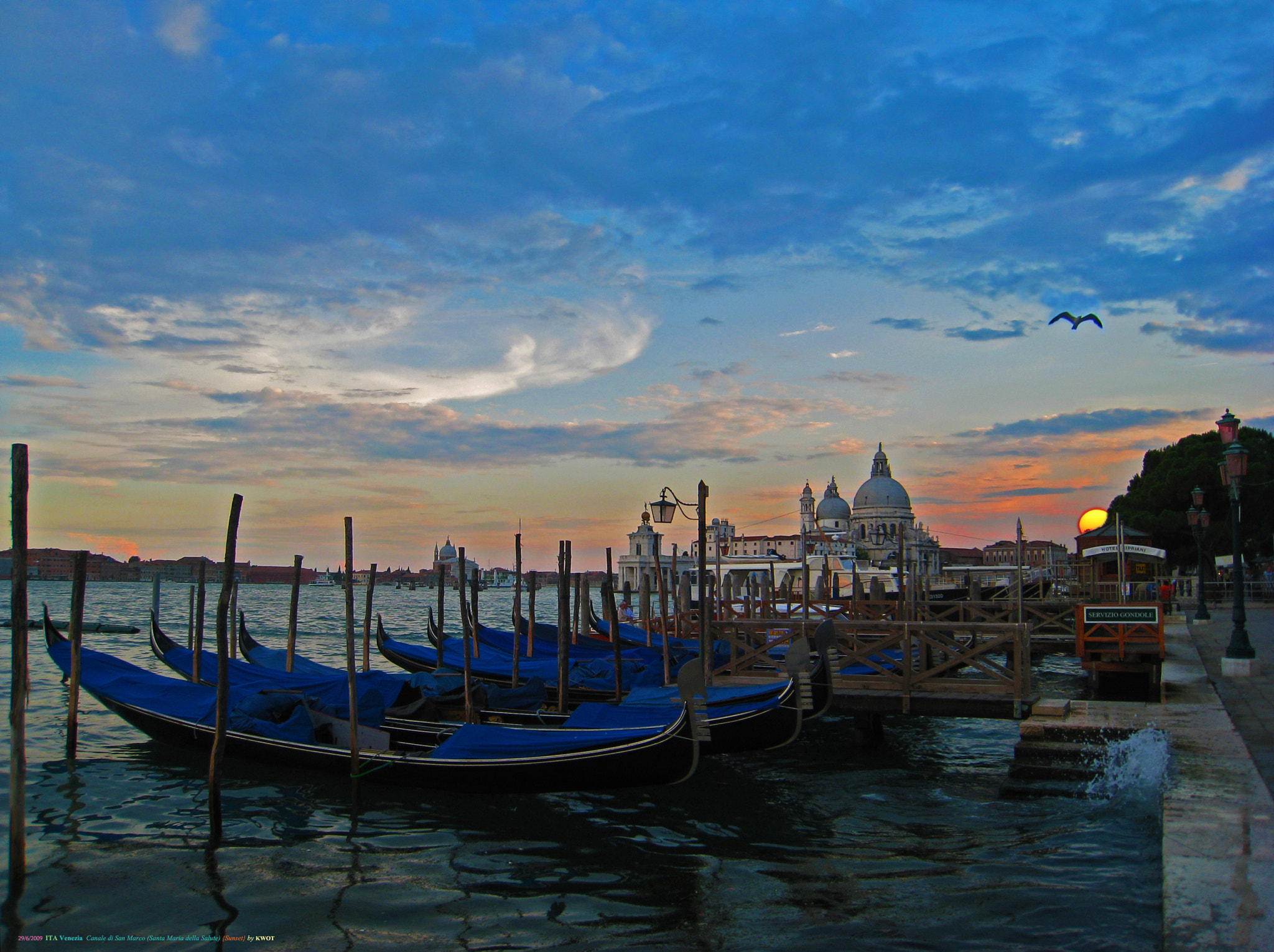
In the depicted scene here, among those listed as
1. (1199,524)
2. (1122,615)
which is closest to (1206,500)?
(1199,524)

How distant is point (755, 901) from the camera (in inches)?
238

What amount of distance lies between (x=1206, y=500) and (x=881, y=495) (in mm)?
67091

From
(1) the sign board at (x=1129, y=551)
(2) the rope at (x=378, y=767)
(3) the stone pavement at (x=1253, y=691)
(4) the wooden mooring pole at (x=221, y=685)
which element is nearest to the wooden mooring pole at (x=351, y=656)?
(2) the rope at (x=378, y=767)

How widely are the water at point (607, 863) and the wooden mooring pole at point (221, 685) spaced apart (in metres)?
0.25

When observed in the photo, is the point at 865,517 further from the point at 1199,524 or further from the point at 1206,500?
the point at 1199,524

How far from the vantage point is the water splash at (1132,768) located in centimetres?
718

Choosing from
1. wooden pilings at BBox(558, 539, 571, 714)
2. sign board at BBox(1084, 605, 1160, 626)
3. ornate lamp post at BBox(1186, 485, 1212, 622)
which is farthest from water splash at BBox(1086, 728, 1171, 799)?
ornate lamp post at BBox(1186, 485, 1212, 622)

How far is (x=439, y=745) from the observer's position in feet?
29.1

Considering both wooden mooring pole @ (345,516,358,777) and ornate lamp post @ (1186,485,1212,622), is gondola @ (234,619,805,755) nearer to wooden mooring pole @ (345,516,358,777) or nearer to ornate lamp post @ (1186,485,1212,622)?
wooden mooring pole @ (345,516,358,777)

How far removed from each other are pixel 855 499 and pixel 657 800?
101 meters

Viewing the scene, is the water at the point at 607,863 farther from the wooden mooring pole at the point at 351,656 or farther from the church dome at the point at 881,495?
Result: the church dome at the point at 881,495

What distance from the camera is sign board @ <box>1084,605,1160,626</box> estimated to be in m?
11.8

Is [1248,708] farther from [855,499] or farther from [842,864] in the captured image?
[855,499]

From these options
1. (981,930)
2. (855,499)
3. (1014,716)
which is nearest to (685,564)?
(855,499)
